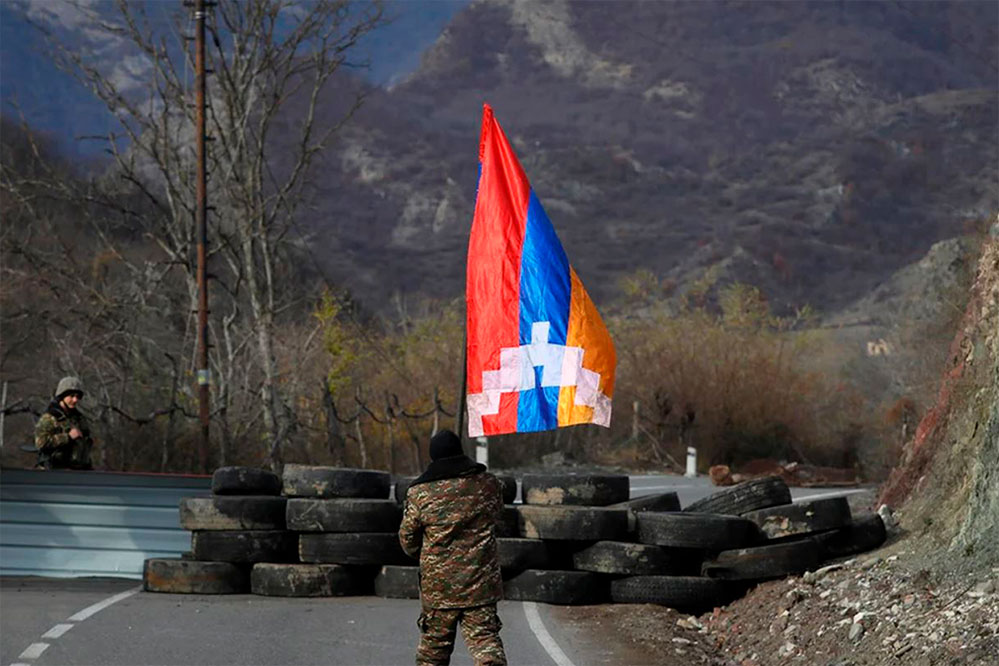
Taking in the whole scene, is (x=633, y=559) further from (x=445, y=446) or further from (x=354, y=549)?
(x=445, y=446)

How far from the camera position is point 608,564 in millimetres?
13828

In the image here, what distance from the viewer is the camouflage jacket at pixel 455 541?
350 inches

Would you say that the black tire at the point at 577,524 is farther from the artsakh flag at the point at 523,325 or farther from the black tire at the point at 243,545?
the artsakh flag at the point at 523,325

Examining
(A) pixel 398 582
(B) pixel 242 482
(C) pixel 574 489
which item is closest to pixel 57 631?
(B) pixel 242 482

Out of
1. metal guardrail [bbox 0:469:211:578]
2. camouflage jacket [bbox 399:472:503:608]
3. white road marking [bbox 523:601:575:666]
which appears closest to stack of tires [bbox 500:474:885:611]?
white road marking [bbox 523:601:575:666]

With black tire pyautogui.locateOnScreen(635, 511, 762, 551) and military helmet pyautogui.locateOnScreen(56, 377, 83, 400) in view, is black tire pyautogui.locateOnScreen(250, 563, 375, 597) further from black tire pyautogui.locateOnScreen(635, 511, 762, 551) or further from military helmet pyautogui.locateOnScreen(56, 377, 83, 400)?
military helmet pyautogui.locateOnScreen(56, 377, 83, 400)

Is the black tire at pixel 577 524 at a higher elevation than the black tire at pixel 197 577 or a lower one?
higher

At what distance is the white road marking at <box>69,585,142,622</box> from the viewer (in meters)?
13.2

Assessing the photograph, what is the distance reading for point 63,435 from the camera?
1661 centimetres

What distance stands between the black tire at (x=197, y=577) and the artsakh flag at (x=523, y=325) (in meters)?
4.17

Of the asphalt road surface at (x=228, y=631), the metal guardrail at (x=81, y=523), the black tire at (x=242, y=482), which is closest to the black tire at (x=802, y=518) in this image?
the asphalt road surface at (x=228, y=631)

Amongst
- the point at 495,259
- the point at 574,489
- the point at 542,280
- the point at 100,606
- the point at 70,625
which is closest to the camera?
the point at 542,280

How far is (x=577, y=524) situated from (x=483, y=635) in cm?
521

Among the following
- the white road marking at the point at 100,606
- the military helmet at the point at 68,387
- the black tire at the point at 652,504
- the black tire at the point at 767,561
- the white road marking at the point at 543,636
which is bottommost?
the white road marking at the point at 543,636
